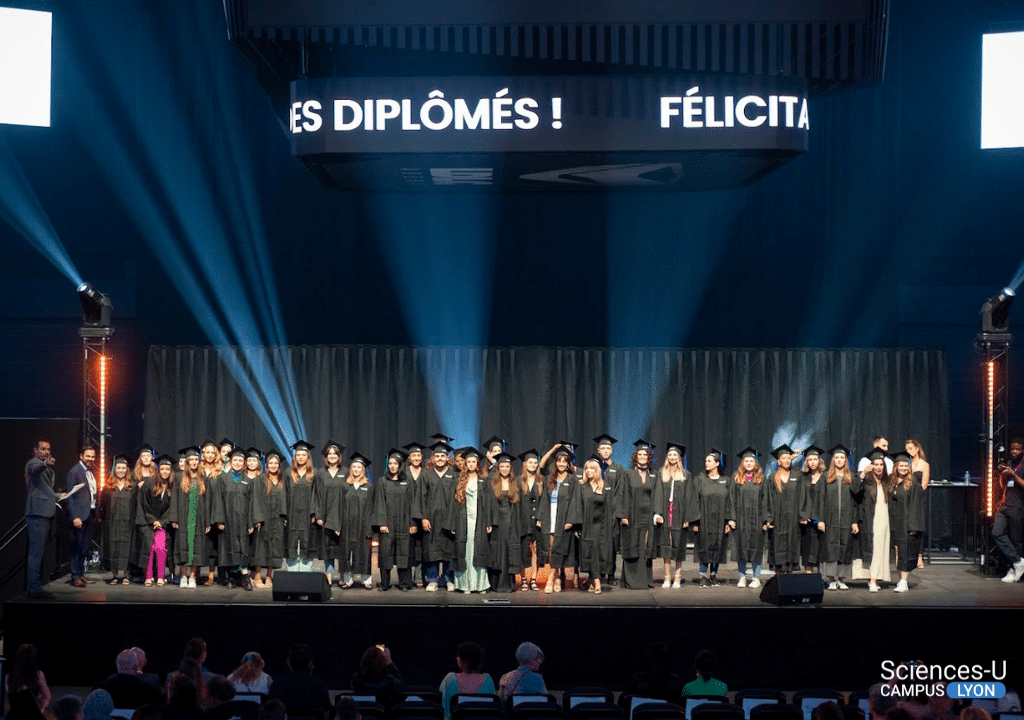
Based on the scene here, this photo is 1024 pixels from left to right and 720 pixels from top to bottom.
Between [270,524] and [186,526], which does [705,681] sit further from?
[186,526]

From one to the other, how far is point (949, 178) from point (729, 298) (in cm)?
303

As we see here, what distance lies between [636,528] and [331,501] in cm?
283

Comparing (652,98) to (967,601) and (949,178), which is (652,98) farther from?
(949,178)

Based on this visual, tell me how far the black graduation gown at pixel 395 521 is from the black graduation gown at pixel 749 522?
9.84 feet

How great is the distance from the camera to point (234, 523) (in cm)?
1250

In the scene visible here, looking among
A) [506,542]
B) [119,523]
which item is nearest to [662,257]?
[506,542]

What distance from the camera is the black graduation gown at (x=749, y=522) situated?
12562mm

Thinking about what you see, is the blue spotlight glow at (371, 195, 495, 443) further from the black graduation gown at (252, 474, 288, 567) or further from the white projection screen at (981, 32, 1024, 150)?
the white projection screen at (981, 32, 1024, 150)

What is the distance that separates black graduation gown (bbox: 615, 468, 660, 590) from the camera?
12.4 m

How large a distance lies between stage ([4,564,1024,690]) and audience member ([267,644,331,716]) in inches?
123

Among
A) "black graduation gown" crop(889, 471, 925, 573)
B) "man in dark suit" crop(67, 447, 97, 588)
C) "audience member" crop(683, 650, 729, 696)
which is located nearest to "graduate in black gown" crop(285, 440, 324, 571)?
"man in dark suit" crop(67, 447, 97, 588)

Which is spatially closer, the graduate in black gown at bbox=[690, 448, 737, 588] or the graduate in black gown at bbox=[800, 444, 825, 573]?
the graduate in black gown at bbox=[800, 444, 825, 573]

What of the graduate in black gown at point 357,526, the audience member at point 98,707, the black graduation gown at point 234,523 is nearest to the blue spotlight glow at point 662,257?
the graduate in black gown at point 357,526

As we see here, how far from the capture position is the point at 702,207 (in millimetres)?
16625
